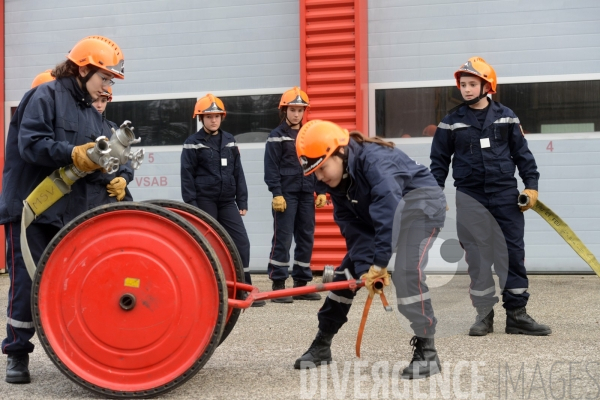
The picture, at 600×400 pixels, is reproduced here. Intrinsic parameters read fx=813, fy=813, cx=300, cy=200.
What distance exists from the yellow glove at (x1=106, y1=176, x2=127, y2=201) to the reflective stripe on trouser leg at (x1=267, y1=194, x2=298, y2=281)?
315 centimetres

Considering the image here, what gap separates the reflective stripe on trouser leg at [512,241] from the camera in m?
5.94

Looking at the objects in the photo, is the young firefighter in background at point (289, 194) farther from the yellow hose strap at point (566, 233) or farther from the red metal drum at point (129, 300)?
the red metal drum at point (129, 300)

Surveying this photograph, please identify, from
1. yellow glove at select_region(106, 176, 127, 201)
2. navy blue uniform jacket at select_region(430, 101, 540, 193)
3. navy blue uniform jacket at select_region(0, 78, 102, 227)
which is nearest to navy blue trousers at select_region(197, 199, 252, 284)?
navy blue uniform jacket at select_region(430, 101, 540, 193)

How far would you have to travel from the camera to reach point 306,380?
452 centimetres

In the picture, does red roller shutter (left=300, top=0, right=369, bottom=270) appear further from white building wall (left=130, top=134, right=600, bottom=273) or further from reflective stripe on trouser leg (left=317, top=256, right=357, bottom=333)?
reflective stripe on trouser leg (left=317, top=256, right=357, bottom=333)

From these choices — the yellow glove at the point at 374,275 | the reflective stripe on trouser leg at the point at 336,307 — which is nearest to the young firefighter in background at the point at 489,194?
the reflective stripe on trouser leg at the point at 336,307

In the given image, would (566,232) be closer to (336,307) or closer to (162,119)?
(336,307)

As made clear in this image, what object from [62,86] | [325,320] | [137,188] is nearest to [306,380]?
[325,320]

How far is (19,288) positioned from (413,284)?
2227mm

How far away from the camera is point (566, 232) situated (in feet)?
19.9

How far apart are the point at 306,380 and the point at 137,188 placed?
6.50 metres

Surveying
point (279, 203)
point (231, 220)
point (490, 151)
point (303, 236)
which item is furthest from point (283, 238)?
point (490, 151)

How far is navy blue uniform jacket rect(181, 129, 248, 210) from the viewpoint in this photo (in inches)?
308

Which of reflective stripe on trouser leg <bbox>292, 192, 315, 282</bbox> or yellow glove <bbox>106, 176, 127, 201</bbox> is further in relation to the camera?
reflective stripe on trouser leg <bbox>292, 192, 315, 282</bbox>
